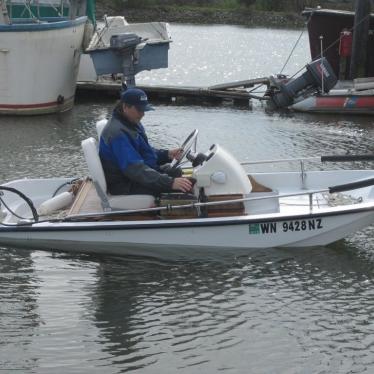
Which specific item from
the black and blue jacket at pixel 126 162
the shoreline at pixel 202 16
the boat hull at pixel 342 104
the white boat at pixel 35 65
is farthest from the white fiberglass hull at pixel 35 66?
the shoreline at pixel 202 16

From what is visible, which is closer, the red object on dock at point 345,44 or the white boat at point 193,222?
the white boat at point 193,222

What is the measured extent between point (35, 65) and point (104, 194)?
10897 millimetres

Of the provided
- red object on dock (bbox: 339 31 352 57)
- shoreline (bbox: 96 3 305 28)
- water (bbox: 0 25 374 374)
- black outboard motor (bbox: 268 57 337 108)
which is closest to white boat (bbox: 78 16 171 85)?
black outboard motor (bbox: 268 57 337 108)

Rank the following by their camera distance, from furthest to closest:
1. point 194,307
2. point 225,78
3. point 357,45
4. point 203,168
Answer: point 225,78 < point 357,45 < point 203,168 < point 194,307

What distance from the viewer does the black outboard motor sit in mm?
19594

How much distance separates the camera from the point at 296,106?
781 inches

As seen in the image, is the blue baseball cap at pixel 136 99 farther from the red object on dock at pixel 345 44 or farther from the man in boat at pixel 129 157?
the red object on dock at pixel 345 44

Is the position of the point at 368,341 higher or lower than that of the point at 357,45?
lower

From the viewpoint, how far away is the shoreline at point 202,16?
6688cm

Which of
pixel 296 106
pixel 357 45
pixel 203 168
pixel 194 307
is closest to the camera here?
pixel 194 307

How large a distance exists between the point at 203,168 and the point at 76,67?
13.1 metres

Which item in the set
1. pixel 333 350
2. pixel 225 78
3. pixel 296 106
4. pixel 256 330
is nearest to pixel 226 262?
pixel 256 330

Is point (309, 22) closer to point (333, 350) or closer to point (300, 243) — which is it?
point (300, 243)

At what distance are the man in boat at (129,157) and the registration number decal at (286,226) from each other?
879 millimetres
